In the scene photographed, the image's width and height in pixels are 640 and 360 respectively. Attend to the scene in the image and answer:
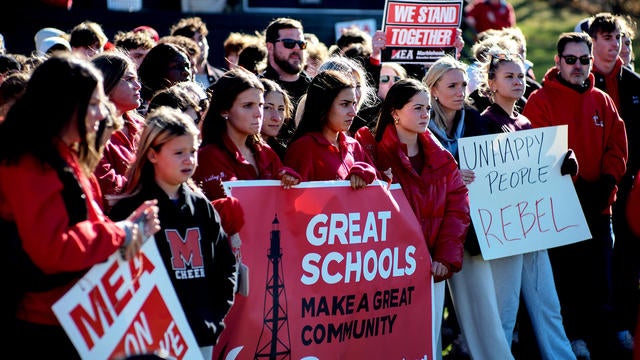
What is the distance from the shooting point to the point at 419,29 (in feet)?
25.6

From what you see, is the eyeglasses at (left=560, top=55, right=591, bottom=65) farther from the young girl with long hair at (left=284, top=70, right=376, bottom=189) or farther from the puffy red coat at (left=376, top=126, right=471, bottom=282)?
the young girl with long hair at (left=284, top=70, right=376, bottom=189)

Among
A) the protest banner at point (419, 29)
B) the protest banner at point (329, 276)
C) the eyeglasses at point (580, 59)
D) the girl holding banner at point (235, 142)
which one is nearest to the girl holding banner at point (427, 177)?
the protest banner at point (329, 276)

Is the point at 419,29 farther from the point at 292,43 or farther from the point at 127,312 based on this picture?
the point at 127,312

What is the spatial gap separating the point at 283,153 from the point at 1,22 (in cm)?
506

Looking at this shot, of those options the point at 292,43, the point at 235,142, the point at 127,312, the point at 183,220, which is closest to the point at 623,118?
the point at 292,43

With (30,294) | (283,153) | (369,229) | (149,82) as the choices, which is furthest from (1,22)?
(30,294)

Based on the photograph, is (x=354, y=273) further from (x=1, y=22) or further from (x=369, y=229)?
(x=1, y=22)

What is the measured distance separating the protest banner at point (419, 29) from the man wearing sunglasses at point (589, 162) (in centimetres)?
96

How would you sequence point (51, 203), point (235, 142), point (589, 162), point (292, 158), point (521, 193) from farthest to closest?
point (589, 162)
point (521, 193)
point (292, 158)
point (235, 142)
point (51, 203)

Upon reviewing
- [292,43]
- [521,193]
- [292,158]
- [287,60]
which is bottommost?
[521,193]

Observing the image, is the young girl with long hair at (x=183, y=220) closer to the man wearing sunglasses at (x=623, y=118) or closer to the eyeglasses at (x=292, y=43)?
the eyeglasses at (x=292, y=43)

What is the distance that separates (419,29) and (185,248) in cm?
401

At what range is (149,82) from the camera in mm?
6414

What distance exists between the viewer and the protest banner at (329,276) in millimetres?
5038
